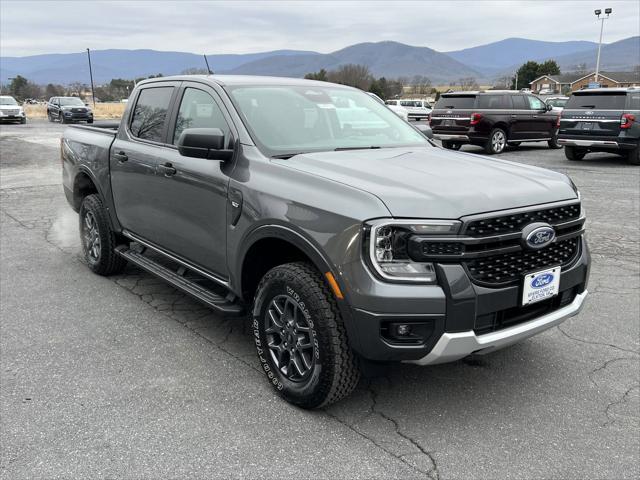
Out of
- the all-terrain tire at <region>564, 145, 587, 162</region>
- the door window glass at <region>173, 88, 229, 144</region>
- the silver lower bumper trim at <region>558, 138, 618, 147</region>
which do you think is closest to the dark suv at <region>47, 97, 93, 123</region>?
the all-terrain tire at <region>564, 145, 587, 162</region>

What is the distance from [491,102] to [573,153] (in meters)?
2.93

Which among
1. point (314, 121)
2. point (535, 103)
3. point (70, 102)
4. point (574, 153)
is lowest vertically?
point (574, 153)

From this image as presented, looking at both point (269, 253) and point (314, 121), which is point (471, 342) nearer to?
point (269, 253)

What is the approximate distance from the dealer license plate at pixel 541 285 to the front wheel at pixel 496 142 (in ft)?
46.5

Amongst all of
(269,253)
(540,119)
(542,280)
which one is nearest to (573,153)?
(540,119)

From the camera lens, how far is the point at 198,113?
4078 mm

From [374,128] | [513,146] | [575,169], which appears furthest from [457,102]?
[374,128]

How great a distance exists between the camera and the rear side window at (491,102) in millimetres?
16641

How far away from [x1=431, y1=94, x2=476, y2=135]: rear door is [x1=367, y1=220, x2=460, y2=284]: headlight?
1436cm

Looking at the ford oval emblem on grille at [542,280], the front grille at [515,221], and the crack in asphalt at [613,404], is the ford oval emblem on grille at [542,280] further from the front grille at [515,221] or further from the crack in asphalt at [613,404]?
the crack in asphalt at [613,404]

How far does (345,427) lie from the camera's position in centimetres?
301

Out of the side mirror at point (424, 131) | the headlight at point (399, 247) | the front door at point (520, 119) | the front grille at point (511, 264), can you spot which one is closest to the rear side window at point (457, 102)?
the front door at point (520, 119)

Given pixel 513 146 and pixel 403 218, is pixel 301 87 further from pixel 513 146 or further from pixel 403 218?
pixel 513 146

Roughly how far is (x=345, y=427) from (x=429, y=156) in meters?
1.80
